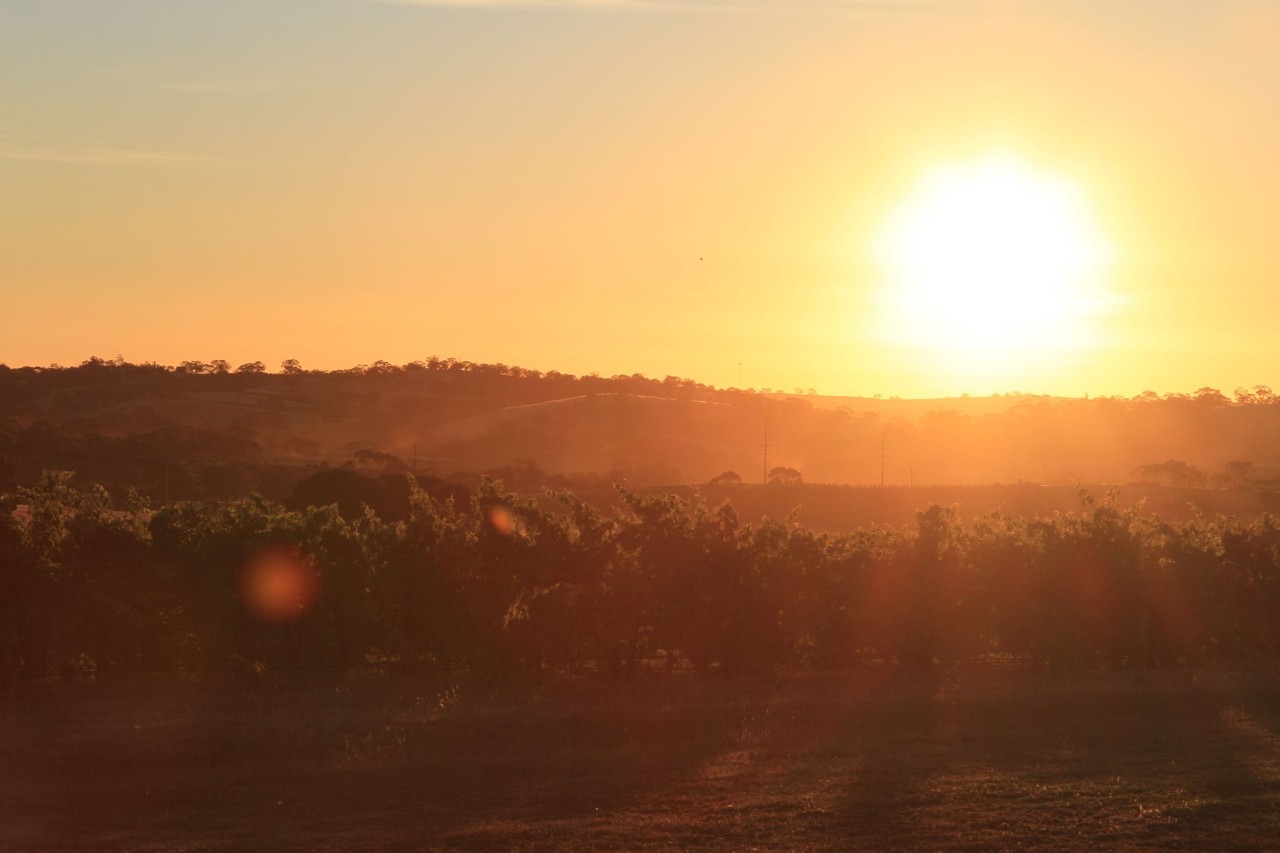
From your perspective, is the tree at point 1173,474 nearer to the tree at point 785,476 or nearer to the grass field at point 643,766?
the tree at point 785,476

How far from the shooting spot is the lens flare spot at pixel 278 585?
109ft

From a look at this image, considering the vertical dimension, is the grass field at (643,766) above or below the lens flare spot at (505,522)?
below

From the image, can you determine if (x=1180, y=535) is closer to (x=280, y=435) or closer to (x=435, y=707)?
(x=435, y=707)

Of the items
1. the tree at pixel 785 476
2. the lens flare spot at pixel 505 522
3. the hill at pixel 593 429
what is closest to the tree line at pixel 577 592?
the lens flare spot at pixel 505 522

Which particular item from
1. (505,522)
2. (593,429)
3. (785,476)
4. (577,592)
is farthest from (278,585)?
(593,429)

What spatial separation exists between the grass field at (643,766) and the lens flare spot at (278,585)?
2959 mm

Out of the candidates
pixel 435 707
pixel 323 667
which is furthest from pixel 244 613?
pixel 435 707

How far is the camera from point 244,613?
33094 millimetres

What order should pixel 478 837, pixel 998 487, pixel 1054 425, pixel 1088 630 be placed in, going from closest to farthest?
pixel 478 837 → pixel 1088 630 → pixel 998 487 → pixel 1054 425

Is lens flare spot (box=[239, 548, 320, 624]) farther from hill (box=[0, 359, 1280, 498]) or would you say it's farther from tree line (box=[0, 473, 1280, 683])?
hill (box=[0, 359, 1280, 498])

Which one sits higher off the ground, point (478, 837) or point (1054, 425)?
point (1054, 425)

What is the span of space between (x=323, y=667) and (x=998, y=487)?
71.3m

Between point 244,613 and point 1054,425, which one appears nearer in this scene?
point 244,613

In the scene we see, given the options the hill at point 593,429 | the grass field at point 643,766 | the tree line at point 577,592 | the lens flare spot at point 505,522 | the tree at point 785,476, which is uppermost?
the hill at point 593,429
